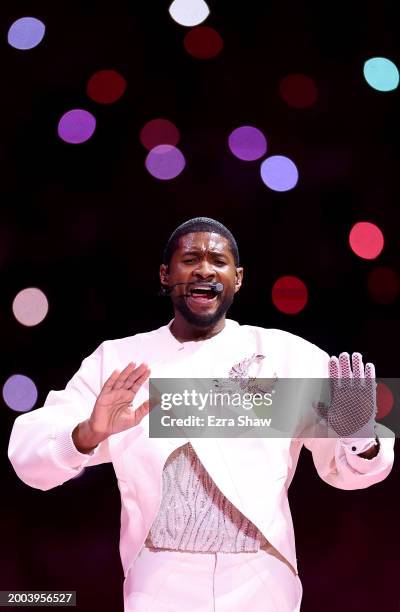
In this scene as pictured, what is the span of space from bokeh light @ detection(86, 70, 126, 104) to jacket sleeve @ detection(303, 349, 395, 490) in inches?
53.8

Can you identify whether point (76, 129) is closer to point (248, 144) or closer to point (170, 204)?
point (170, 204)

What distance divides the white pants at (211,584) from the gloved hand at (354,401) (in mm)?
316

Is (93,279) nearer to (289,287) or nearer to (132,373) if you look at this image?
(289,287)

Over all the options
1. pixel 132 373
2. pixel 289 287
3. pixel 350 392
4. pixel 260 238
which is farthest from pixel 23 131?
pixel 350 392

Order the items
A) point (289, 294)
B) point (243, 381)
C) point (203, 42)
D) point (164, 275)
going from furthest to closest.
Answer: point (203, 42)
point (289, 294)
point (164, 275)
point (243, 381)

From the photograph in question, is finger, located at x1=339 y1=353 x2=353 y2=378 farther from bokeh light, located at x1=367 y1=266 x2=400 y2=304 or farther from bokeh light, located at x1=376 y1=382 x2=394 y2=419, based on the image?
bokeh light, located at x1=367 y1=266 x2=400 y2=304

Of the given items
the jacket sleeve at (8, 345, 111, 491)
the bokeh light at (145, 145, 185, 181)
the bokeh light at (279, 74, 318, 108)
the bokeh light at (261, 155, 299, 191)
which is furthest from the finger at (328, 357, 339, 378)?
the bokeh light at (279, 74, 318, 108)

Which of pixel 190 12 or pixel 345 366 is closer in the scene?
pixel 345 366

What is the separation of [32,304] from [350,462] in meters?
1.23

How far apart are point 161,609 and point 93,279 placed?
3.82ft

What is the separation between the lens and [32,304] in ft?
7.88

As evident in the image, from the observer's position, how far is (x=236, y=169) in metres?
2.46

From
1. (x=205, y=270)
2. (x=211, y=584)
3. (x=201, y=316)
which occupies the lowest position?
(x=211, y=584)

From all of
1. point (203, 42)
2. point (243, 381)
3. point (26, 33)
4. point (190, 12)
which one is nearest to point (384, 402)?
point (243, 381)
